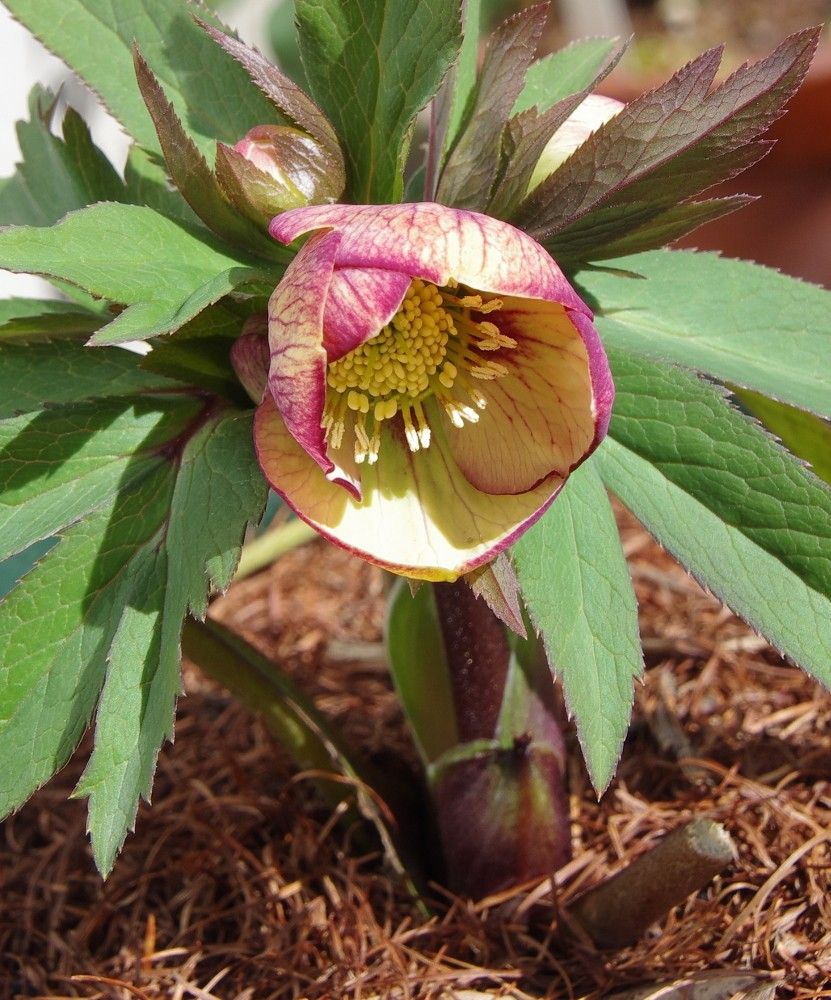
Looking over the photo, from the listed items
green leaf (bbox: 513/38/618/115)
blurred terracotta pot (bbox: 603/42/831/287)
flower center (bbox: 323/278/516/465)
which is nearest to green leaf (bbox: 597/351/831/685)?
flower center (bbox: 323/278/516/465)

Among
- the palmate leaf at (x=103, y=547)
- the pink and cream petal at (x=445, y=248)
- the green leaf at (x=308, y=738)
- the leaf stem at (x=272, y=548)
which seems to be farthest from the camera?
the leaf stem at (x=272, y=548)

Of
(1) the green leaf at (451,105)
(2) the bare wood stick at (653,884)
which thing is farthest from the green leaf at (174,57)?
(2) the bare wood stick at (653,884)

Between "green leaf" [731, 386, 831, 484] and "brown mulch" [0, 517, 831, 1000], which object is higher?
"green leaf" [731, 386, 831, 484]

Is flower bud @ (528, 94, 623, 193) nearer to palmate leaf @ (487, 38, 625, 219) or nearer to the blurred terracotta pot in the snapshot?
palmate leaf @ (487, 38, 625, 219)

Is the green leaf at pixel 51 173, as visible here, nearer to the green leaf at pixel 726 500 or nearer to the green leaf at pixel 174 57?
the green leaf at pixel 174 57

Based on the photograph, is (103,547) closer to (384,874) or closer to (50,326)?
(50,326)

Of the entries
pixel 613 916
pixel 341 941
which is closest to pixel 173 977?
pixel 341 941

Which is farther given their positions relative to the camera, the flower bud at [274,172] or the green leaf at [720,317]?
the green leaf at [720,317]
